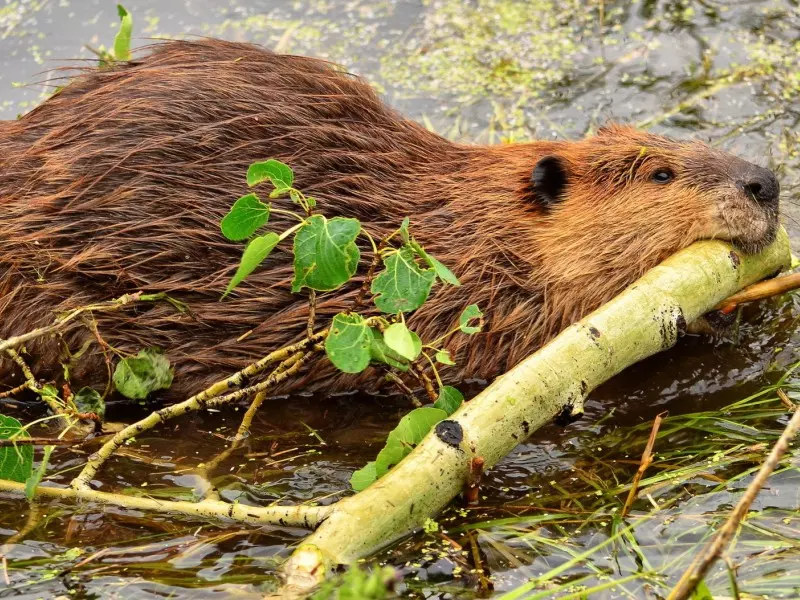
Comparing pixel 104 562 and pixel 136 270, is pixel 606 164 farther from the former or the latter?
pixel 104 562

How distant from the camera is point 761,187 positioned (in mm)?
3734

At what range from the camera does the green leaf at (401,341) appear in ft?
9.06

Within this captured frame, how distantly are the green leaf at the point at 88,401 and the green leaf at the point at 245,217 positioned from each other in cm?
97

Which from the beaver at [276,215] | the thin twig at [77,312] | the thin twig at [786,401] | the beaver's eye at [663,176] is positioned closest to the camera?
the thin twig at [77,312]

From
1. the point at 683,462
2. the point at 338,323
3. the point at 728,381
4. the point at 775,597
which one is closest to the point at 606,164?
the point at 728,381

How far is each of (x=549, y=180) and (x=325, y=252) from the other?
4.56 feet

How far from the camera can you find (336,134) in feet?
12.9

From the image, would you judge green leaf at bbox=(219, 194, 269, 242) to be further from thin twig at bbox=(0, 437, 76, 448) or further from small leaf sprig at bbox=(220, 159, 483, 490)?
thin twig at bbox=(0, 437, 76, 448)

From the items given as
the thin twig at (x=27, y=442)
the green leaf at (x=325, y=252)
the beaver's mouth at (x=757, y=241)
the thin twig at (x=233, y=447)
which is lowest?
the thin twig at (x=233, y=447)

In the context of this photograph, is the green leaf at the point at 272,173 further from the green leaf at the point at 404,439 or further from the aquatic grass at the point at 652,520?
the aquatic grass at the point at 652,520

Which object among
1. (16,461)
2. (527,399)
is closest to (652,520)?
(527,399)

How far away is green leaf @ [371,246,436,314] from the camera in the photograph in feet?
9.48

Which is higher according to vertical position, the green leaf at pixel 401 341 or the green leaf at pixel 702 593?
the green leaf at pixel 401 341

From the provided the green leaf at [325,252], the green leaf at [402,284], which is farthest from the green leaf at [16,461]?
the green leaf at [402,284]
